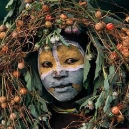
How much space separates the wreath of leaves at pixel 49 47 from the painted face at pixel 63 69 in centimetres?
4

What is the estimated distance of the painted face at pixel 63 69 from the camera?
2473 mm

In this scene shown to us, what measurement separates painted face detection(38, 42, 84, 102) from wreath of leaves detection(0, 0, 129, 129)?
0.12 feet

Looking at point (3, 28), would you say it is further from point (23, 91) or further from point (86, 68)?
point (86, 68)

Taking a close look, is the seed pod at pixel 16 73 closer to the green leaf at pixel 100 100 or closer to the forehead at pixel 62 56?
the forehead at pixel 62 56

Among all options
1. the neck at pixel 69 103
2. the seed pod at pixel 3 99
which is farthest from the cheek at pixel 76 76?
the seed pod at pixel 3 99

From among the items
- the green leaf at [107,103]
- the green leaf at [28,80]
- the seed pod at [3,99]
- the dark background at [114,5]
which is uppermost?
the dark background at [114,5]

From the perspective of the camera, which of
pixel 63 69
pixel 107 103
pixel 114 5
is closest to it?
pixel 107 103

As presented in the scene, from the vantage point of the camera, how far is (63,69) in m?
2.47

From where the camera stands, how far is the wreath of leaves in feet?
7.90

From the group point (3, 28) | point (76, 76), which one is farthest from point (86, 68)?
point (3, 28)

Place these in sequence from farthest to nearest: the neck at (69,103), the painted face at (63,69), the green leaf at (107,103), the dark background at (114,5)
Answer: the dark background at (114,5)
the neck at (69,103)
the painted face at (63,69)
the green leaf at (107,103)

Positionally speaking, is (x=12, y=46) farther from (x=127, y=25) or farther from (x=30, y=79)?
(x=127, y=25)

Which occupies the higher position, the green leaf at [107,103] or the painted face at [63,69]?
the painted face at [63,69]

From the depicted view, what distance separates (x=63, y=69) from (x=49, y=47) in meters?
0.10
